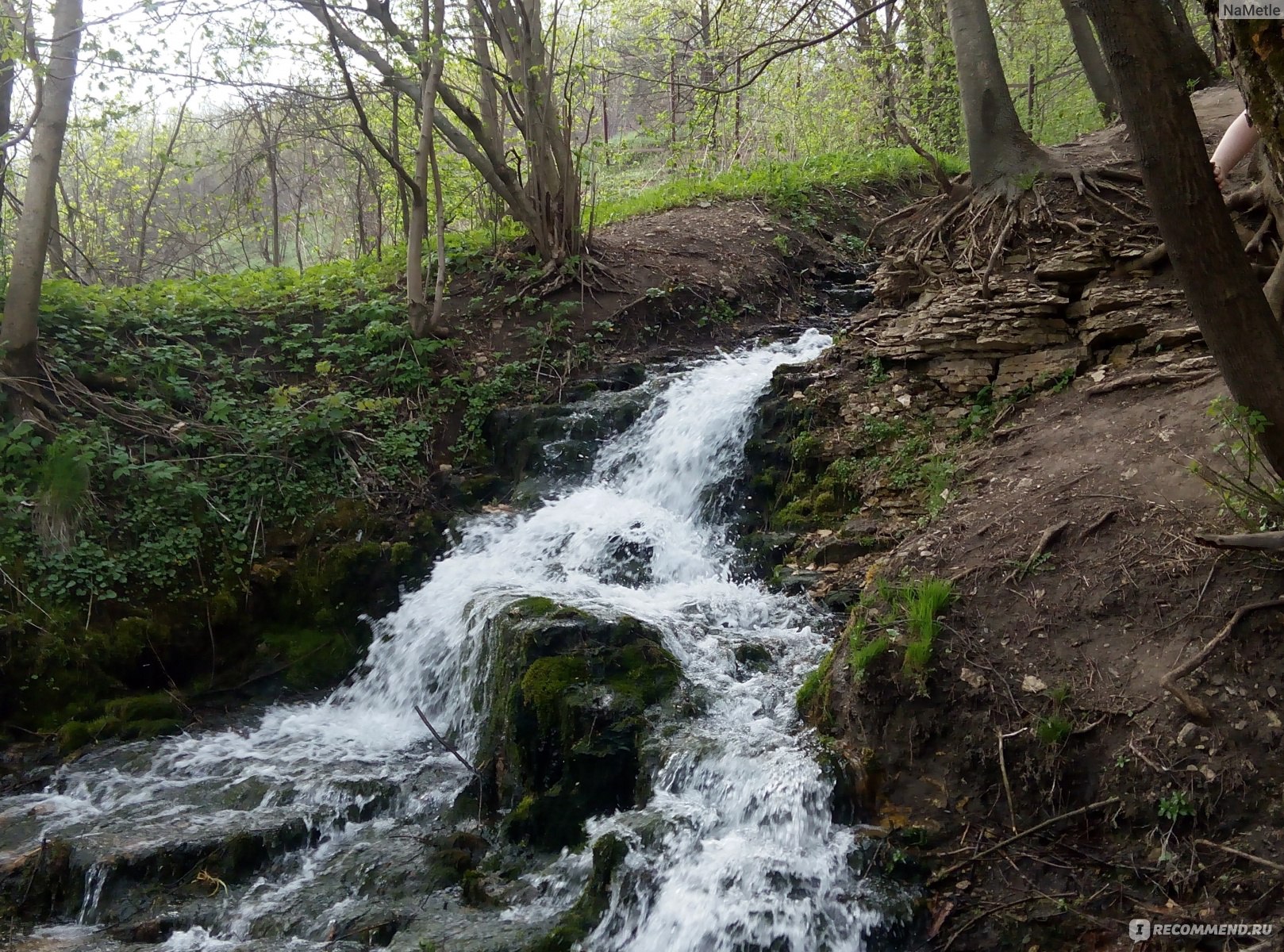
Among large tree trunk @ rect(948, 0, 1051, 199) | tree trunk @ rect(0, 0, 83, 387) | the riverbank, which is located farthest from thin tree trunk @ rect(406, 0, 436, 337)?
large tree trunk @ rect(948, 0, 1051, 199)

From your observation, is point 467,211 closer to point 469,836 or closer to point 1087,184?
point 1087,184

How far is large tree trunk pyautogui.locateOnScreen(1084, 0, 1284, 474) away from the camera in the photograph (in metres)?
3.36

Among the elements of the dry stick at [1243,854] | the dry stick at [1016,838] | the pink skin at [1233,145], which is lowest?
the dry stick at [1016,838]

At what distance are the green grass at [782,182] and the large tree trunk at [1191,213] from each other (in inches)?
376

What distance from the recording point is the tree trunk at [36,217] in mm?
7289

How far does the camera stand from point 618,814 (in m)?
4.88

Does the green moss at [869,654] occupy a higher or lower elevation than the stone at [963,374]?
lower

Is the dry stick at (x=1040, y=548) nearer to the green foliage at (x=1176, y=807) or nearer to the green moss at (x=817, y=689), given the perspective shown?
the green moss at (x=817, y=689)

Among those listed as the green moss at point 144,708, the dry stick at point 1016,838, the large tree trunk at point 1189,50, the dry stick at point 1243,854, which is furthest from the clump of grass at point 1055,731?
the large tree trunk at point 1189,50

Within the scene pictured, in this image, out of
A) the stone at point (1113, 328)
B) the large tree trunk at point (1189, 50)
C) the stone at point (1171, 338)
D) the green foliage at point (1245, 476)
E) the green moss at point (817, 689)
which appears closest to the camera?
the green foliage at point (1245, 476)

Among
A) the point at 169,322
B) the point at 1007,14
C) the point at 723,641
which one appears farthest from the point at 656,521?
the point at 1007,14

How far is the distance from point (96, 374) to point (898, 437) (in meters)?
6.98

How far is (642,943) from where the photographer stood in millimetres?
4062

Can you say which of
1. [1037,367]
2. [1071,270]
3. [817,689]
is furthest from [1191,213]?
[1071,270]
